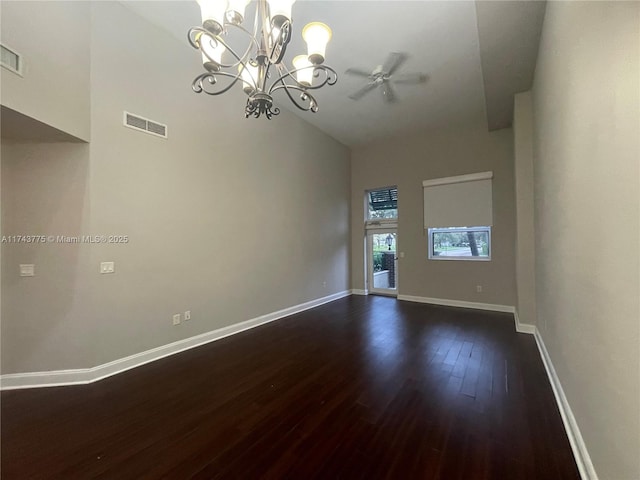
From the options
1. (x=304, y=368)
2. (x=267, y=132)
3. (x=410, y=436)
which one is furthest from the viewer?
(x=267, y=132)

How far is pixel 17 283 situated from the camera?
2498 mm

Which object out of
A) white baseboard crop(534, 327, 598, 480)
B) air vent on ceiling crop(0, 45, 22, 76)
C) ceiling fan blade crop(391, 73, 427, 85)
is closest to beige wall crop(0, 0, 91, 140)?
air vent on ceiling crop(0, 45, 22, 76)

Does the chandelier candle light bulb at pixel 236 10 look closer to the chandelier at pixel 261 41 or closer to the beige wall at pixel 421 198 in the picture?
the chandelier at pixel 261 41

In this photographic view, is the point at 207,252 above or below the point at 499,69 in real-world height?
below

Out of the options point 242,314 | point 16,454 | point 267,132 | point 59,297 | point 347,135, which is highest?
point 347,135

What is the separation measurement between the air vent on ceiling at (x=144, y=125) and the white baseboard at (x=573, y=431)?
451cm

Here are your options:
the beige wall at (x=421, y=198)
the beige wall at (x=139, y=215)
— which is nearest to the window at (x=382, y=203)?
the beige wall at (x=421, y=198)

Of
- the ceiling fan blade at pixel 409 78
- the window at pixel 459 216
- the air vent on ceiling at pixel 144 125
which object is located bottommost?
the window at pixel 459 216

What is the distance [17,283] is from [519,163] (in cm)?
620

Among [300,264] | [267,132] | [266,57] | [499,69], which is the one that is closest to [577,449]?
[266,57]

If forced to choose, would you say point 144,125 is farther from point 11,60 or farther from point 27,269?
point 27,269

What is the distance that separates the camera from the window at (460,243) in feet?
18.2

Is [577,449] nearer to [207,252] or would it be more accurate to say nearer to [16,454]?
[16,454]

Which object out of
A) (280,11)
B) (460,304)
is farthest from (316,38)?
(460,304)
